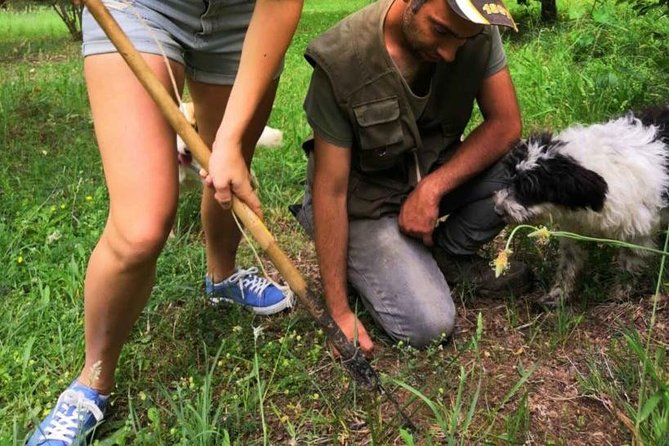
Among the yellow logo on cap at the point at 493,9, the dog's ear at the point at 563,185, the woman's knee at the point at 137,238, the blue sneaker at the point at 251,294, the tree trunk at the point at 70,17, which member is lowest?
the tree trunk at the point at 70,17

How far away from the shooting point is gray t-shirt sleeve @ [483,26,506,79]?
2.55 m

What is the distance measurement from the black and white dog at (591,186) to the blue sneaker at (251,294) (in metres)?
0.99

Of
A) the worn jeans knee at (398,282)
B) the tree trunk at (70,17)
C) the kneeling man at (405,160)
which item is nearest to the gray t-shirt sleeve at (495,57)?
the kneeling man at (405,160)

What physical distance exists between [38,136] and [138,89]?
3.47 m

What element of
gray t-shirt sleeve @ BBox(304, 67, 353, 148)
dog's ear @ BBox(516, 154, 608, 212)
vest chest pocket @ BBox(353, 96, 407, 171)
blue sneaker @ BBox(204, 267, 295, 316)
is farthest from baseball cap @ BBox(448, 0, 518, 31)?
blue sneaker @ BBox(204, 267, 295, 316)

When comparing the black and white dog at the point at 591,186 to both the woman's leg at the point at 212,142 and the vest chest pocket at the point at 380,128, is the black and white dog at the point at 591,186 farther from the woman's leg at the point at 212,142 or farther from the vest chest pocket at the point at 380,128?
the woman's leg at the point at 212,142

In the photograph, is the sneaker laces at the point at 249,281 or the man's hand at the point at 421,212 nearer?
the man's hand at the point at 421,212

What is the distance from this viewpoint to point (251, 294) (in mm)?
2734

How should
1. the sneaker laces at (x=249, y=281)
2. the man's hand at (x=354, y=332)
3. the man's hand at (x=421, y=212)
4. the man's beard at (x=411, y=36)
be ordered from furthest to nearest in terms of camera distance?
the sneaker laces at (x=249, y=281) < the man's hand at (x=421, y=212) < the man's hand at (x=354, y=332) < the man's beard at (x=411, y=36)

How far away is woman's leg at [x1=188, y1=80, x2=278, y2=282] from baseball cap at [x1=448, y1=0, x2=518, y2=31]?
0.67m

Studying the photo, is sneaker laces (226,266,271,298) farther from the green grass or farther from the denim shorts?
the denim shorts

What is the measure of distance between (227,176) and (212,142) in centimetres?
72

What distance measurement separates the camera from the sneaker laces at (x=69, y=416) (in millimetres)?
1917

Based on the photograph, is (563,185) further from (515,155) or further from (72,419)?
(72,419)
